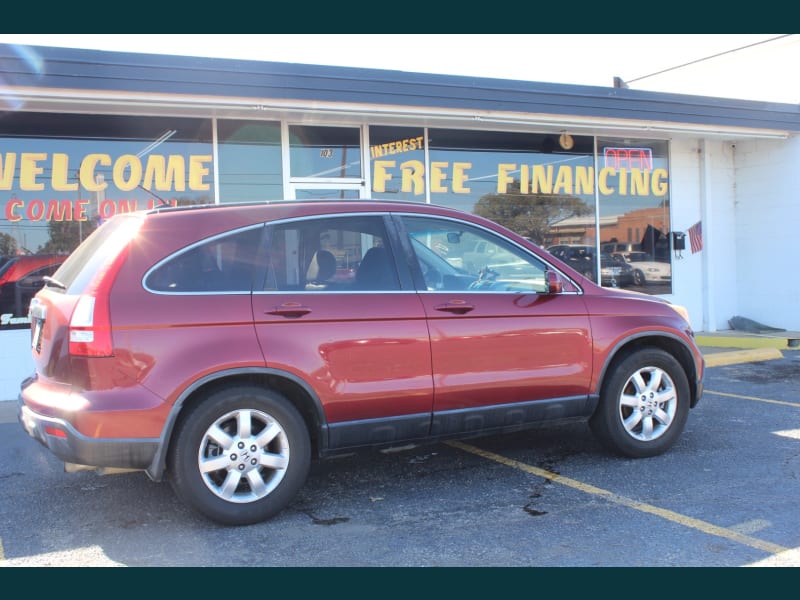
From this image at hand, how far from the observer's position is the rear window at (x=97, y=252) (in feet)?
12.7

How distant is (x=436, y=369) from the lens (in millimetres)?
4367

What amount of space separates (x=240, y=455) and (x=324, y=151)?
6123mm

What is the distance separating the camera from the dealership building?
305 inches

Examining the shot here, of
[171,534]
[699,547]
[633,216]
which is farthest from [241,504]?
[633,216]

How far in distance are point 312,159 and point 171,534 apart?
6233 mm

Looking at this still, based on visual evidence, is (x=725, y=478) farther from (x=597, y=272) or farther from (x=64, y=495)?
(x=597, y=272)

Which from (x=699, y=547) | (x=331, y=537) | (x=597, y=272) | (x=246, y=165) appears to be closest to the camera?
(x=699, y=547)

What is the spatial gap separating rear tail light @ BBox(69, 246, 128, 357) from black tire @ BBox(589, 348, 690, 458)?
133 inches

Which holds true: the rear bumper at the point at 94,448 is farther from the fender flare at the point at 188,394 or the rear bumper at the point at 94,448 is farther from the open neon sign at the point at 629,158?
the open neon sign at the point at 629,158

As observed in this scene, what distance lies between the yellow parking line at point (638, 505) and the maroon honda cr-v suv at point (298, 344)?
45cm

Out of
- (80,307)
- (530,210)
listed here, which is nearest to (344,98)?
(530,210)

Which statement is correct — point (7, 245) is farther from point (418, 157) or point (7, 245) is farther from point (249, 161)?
point (418, 157)

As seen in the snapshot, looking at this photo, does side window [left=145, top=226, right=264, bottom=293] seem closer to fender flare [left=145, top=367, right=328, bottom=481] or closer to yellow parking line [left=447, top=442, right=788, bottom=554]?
fender flare [left=145, top=367, right=328, bottom=481]

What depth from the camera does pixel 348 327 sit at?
4.15 metres
